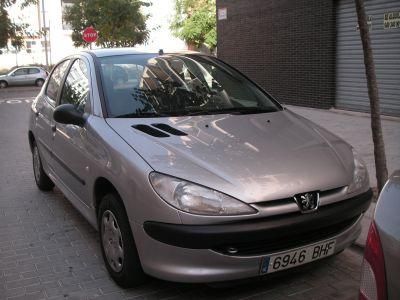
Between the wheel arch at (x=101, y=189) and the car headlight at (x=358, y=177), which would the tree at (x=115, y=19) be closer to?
the wheel arch at (x=101, y=189)

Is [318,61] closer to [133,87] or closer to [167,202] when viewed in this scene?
[133,87]

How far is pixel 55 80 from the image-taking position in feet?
18.1

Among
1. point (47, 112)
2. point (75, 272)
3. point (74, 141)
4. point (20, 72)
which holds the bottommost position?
point (75, 272)

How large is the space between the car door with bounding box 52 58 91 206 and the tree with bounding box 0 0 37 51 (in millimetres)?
19773

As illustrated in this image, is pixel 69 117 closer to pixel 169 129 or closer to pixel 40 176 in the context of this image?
pixel 169 129

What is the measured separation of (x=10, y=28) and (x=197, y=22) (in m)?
9.06

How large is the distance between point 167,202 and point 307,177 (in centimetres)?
86

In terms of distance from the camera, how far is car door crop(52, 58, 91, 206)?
160 inches

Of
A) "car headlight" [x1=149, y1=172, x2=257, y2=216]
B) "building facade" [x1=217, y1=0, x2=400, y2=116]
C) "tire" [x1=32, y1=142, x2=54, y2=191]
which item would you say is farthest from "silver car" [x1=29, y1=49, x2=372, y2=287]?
"building facade" [x1=217, y1=0, x2=400, y2=116]

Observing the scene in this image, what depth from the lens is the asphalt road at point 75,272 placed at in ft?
11.3

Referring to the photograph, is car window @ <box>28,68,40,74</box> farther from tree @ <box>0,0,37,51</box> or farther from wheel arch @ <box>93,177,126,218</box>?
wheel arch @ <box>93,177,126,218</box>

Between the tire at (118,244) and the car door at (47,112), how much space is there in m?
1.62

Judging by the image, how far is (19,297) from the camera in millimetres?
3529

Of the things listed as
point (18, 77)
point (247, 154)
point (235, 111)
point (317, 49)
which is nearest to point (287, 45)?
point (317, 49)
